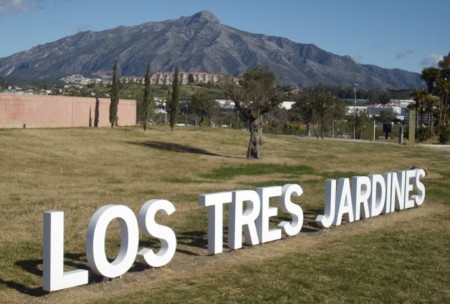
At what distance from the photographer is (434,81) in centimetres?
6241

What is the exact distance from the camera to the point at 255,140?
3162 centimetres

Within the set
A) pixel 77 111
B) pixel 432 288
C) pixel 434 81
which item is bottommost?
pixel 432 288

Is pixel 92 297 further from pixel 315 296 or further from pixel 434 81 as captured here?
pixel 434 81

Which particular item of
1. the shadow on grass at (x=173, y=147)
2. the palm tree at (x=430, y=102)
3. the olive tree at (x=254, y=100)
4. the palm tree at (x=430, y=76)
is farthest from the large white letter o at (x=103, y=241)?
the palm tree at (x=430, y=76)

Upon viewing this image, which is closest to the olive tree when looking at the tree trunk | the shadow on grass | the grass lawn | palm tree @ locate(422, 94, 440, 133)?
the tree trunk

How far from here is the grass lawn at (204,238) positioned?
875cm

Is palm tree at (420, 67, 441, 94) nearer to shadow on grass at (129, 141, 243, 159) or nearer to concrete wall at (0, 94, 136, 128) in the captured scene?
concrete wall at (0, 94, 136, 128)

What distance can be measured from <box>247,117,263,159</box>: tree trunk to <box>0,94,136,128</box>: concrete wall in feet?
53.1

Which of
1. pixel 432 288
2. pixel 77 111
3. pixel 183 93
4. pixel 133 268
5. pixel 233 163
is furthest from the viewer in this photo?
pixel 183 93

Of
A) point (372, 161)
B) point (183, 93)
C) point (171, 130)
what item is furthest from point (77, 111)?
point (183, 93)

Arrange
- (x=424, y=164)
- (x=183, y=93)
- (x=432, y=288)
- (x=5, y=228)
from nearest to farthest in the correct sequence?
(x=432, y=288)
(x=5, y=228)
(x=424, y=164)
(x=183, y=93)

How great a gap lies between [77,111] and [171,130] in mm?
6609

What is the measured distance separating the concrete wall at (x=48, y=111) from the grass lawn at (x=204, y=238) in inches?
340

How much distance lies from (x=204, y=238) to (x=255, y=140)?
19.4 meters
